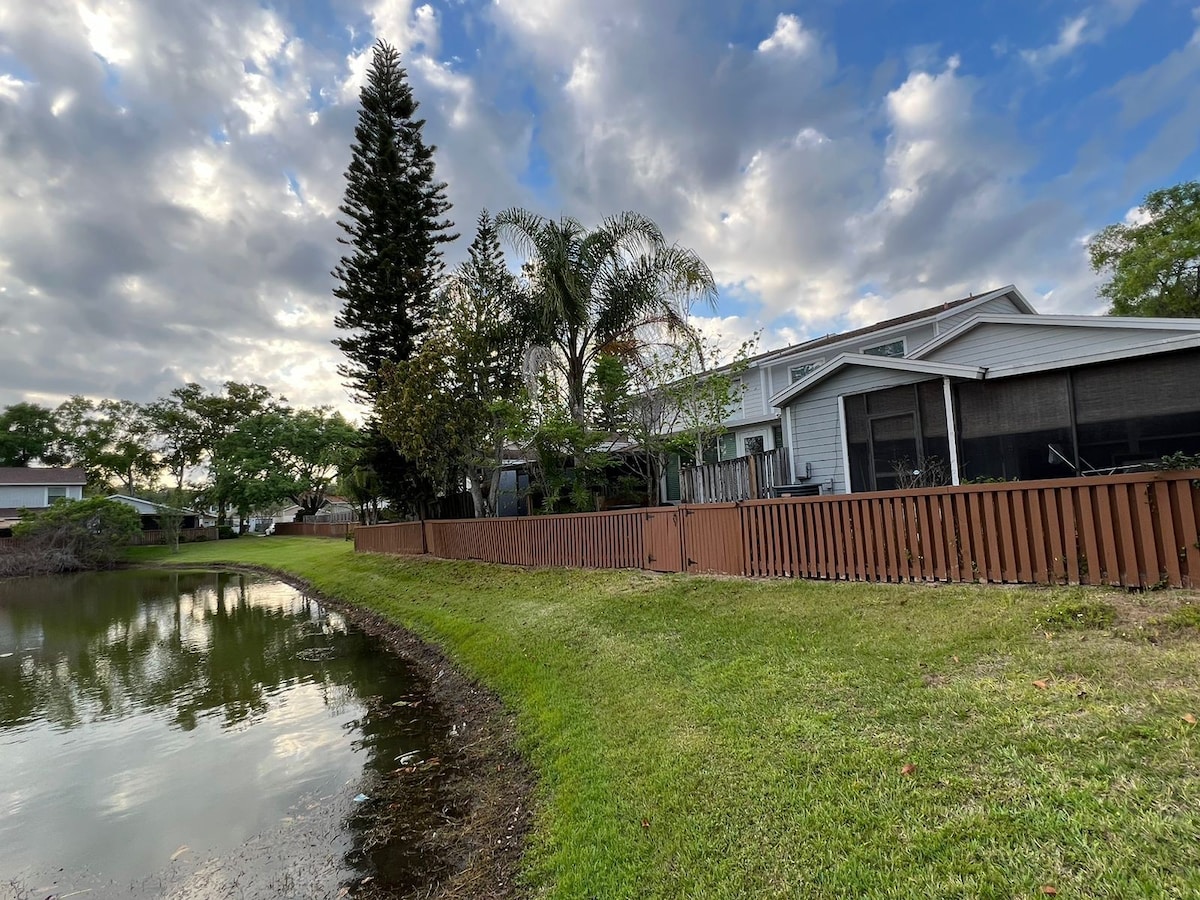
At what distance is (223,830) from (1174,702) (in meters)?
6.33

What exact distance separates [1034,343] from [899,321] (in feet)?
20.9

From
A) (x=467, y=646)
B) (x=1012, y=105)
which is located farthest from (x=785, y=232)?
(x=467, y=646)

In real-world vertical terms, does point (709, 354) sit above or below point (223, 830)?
above

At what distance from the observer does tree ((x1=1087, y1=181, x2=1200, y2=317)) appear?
2042cm

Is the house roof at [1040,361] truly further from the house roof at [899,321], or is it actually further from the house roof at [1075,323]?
the house roof at [899,321]

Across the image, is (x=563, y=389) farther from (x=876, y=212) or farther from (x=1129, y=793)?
(x=1129, y=793)

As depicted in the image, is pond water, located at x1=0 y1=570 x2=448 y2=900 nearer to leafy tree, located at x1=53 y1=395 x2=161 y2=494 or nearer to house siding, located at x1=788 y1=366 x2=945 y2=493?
house siding, located at x1=788 y1=366 x2=945 y2=493

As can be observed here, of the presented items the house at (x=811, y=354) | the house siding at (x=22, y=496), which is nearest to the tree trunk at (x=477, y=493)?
the house at (x=811, y=354)

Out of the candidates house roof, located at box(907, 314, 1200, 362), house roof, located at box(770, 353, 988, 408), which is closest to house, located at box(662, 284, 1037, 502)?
house roof, located at box(770, 353, 988, 408)

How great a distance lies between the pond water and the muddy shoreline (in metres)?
0.08

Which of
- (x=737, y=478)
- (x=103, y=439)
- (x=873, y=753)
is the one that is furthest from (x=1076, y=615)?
(x=103, y=439)

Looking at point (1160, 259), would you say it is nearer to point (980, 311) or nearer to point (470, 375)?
point (980, 311)

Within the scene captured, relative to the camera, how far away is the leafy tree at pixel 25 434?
47438 mm

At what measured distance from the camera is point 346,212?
2017 centimetres
